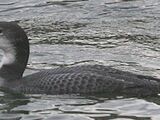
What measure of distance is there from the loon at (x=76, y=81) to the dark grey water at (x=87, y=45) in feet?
0.44

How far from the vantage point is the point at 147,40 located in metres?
14.8

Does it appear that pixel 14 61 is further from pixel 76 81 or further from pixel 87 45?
pixel 87 45

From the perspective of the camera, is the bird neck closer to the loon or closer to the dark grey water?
the loon

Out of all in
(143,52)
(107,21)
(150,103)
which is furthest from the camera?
(107,21)

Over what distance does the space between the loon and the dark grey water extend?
133 millimetres

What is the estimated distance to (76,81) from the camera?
11180 millimetres

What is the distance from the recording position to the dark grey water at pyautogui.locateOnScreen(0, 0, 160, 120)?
10.5 meters

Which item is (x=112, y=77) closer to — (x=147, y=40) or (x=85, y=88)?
(x=85, y=88)

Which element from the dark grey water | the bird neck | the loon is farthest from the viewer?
the bird neck

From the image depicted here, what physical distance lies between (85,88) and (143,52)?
10.0 ft

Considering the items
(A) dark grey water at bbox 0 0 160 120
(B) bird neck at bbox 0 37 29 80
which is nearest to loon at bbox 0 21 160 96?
(B) bird neck at bbox 0 37 29 80

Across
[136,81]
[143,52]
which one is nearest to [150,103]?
[136,81]

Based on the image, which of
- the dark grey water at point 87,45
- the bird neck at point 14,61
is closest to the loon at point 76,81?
the bird neck at point 14,61

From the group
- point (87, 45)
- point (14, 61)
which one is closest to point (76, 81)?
point (14, 61)
